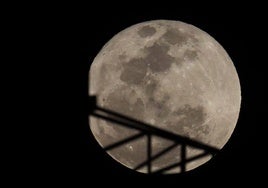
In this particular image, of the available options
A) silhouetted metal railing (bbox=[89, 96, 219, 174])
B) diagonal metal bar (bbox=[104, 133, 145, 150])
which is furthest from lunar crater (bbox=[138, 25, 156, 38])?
diagonal metal bar (bbox=[104, 133, 145, 150])

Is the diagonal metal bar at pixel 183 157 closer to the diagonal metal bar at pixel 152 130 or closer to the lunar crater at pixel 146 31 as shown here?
the diagonal metal bar at pixel 152 130

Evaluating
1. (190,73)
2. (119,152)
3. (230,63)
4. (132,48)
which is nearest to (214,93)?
(190,73)

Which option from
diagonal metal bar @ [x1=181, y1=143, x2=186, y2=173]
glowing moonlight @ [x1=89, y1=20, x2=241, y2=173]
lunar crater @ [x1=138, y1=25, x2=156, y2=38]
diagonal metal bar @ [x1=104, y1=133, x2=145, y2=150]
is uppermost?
lunar crater @ [x1=138, y1=25, x2=156, y2=38]

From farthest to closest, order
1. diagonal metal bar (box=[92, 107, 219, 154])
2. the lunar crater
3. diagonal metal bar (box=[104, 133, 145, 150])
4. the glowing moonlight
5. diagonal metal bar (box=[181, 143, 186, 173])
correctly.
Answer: the lunar crater
diagonal metal bar (box=[181, 143, 186, 173])
diagonal metal bar (box=[104, 133, 145, 150])
diagonal metal bar (box=[92, 107, 219, 154])
the glowing moonlight

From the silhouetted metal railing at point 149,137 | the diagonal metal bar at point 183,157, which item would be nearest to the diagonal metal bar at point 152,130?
the silhouetted metal railing at point 149,137

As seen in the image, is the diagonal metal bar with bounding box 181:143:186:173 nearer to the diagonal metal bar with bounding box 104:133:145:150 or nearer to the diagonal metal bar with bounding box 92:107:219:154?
the diagonal metal bar with bounding box 92:107:219:154

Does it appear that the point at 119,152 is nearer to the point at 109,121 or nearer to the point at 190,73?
the point at 109,121

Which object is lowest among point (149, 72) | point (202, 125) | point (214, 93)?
point (202, 125)

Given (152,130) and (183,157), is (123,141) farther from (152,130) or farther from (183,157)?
(183,157)
